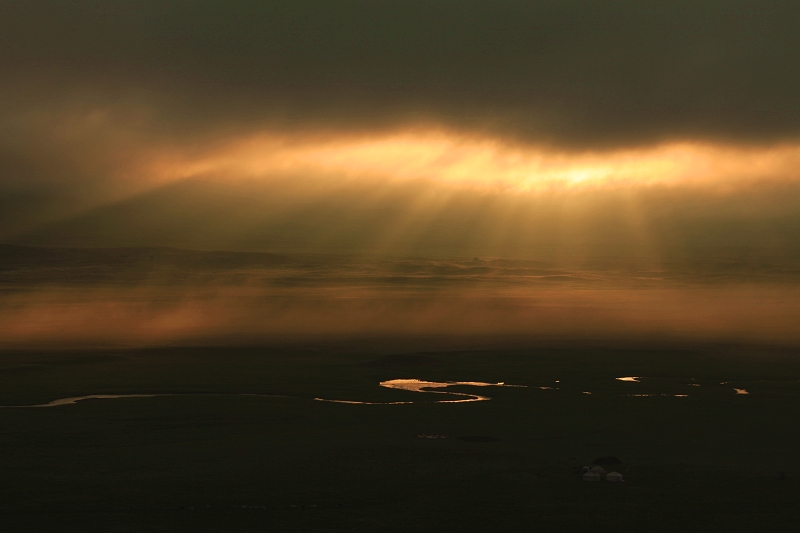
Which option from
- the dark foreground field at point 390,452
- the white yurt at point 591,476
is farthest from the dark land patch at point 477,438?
the white yurt at point 591,476

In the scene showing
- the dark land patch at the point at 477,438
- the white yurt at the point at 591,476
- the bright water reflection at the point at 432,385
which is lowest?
the white yurt at the point at 591,476

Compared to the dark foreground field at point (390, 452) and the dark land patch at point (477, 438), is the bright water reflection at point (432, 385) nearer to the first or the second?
the dark foreground field at point (390, 452)

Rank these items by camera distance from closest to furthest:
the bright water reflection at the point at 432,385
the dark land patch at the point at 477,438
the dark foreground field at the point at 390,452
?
1. the dark foreground field at the point at 390,452
2. the dark land patch at the point at 477,438
3. the bright water reflection at the point at 432,385

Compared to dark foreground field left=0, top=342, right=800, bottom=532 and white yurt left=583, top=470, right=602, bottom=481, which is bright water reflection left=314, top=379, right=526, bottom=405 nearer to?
dark foreground field left=0, top=342, right=800, bottom=532

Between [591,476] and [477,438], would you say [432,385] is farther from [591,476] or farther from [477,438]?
[591,476]

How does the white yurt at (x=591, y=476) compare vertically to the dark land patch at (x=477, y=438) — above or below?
below

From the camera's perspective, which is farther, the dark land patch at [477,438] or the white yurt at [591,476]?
the dark land patch at [477,438]

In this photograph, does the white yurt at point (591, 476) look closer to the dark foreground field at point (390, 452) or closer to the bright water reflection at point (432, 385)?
the dark foreground field at point (390, 452)

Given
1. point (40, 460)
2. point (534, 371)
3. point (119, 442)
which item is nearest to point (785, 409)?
point (534, 371)

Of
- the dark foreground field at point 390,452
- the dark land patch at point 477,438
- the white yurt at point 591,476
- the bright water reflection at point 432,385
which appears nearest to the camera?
the dark foreground field at point 390,452
